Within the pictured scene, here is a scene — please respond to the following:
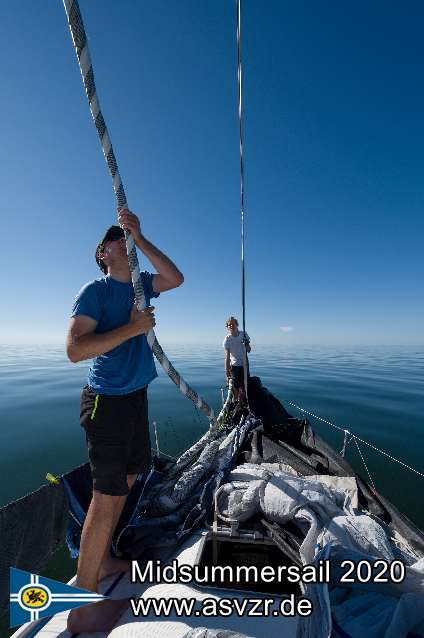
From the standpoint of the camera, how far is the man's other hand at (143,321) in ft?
5.51

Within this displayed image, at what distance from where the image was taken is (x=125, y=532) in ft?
8.26

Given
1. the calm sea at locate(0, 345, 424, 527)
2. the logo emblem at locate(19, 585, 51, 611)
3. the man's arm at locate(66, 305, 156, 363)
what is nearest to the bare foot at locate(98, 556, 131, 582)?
the logo emblem at locate(19, 585, 51, 611)

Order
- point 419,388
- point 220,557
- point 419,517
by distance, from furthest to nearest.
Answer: point 419,388, point 419,517, point 220,557

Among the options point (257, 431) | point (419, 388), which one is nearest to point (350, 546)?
point (257, 431)

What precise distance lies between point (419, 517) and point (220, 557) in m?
4.85

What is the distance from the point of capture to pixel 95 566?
5.73 feet

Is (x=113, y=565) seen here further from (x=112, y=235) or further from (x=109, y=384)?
(x=112, y=235)

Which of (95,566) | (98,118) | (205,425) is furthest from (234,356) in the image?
(98,118)

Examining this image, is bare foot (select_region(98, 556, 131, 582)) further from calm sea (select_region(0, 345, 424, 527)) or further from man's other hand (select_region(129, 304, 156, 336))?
calm sea (select_region(0, 345, 424, 527))

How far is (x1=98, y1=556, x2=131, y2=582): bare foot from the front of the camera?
7.47 feet

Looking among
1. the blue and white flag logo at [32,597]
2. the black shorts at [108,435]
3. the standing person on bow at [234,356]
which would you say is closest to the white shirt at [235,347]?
the standing person on bow at [234,356]

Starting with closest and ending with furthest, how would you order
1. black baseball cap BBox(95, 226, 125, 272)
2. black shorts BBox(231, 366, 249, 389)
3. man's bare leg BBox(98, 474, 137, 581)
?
black baseball cap BBox(95, 226, 125, 272)
man's bare leg BBox(98, 474, 137, 581)
black shorts BBox(231, 366, 249, 389)

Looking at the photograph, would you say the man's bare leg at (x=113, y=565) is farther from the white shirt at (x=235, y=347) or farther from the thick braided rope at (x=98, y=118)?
the white shirt at (x=235, y=347)

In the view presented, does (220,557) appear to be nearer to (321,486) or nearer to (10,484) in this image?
(321,486)
